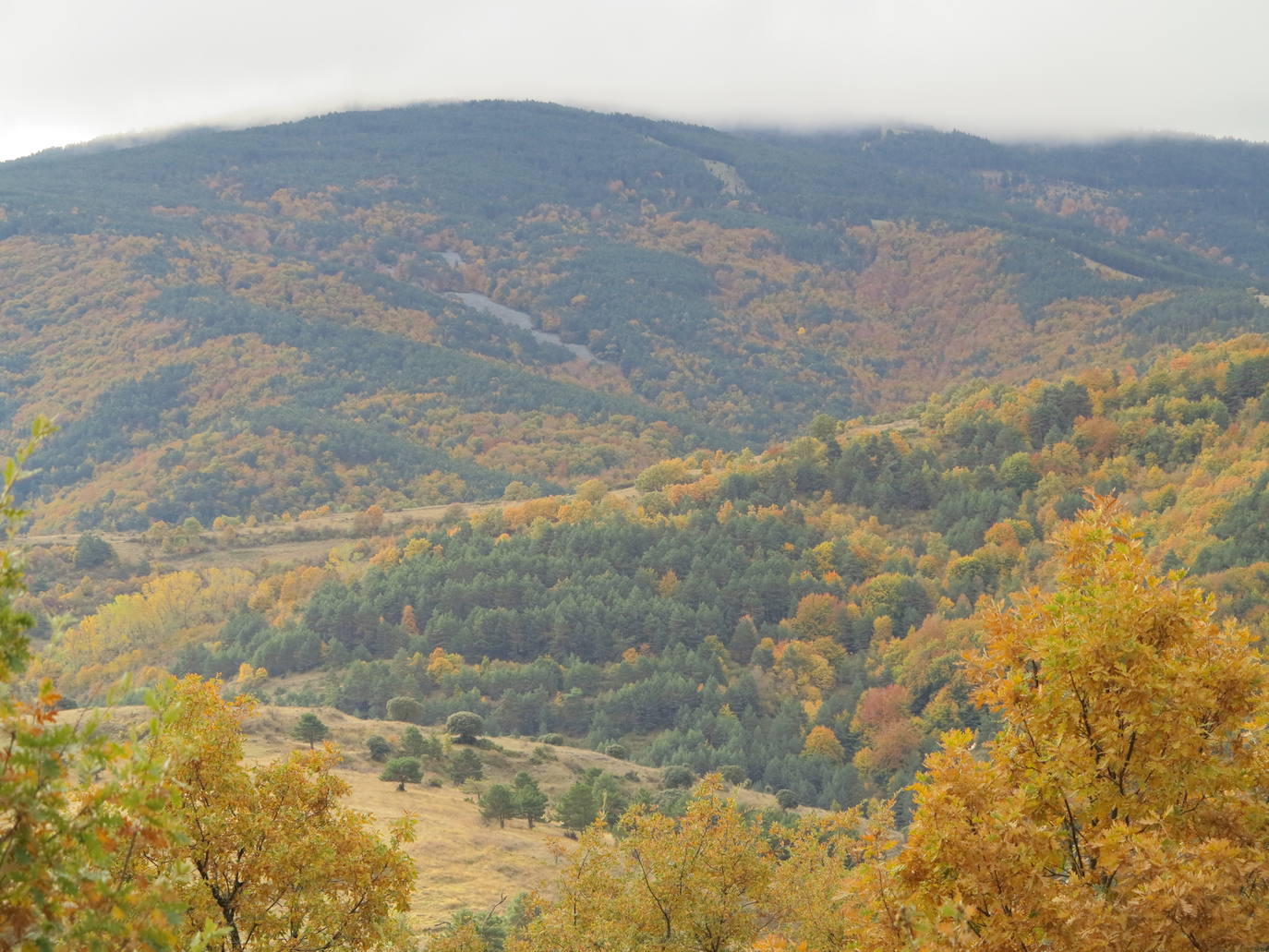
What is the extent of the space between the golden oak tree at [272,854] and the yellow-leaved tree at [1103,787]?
34.6 feet

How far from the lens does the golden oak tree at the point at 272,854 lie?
18047 millimetres

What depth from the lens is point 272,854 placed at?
18.3 metres

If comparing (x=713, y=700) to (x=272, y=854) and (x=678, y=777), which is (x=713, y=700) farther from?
(x=272, y=854)

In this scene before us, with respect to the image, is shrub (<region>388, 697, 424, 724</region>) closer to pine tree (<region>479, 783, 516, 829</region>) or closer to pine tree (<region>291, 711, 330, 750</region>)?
pine tree (<region>291, 711, 330, 750</region>)

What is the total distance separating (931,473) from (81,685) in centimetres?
10037

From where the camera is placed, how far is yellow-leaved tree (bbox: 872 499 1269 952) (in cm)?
1080

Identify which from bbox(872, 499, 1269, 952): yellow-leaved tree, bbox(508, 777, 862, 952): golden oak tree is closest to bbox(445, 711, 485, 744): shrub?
bbox(508, 777, 862, 952): golden oak tree

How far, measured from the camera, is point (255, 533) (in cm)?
16725

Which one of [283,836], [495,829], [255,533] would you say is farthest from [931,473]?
[283,836]

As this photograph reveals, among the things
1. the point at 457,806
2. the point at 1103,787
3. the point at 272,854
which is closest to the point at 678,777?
the point at 457,806

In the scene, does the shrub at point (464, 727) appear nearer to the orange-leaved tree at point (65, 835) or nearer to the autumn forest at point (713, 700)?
the autumn forest at point (713, 700)

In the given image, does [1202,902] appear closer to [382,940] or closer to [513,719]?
[382,940]

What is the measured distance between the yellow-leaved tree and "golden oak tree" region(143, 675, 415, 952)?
10.5 m

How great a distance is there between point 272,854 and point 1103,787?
39.9ft
